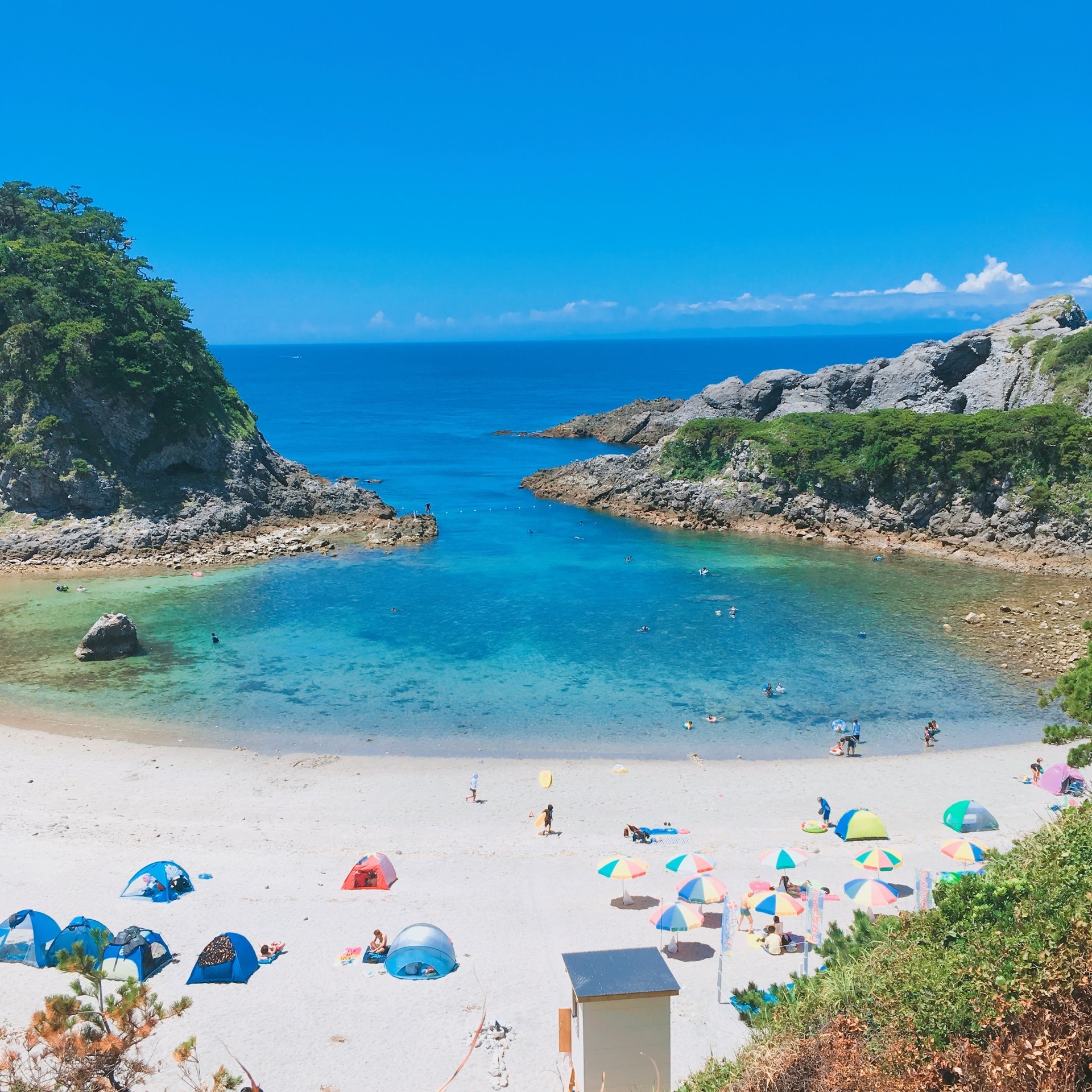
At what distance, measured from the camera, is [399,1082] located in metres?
13.7

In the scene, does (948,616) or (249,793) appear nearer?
(249,793)

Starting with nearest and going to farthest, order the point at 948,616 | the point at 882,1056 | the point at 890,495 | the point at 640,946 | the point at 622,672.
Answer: the point at 882,1056
the point at 640,946
the point at 622,672
the point at 948,616
the point at 890,495

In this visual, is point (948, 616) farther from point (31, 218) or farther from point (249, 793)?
point (31, 218)

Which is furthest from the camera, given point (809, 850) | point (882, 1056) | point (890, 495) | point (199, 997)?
point (890, 495)

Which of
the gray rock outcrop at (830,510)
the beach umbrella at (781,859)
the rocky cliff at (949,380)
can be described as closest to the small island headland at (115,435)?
the gray rock outcrop at (830,510)

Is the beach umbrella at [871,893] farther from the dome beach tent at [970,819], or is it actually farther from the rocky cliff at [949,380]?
the rocky cliff at [949,380]

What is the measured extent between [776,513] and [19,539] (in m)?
49.6

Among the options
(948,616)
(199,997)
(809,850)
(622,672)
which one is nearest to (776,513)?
(948,616)

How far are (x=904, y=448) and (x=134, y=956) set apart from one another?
174ft

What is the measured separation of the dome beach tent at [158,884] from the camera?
19.2m

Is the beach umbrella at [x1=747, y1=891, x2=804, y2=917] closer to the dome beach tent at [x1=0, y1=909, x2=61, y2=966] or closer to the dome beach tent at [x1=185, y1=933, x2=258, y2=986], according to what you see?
the dome beach tent at [x1=185, y1=933, x2=258, y2=986]

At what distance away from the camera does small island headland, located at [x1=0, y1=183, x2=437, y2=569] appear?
54.1 metres

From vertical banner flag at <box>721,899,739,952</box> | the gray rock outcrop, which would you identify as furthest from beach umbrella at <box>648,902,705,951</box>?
the gray rock outcrop

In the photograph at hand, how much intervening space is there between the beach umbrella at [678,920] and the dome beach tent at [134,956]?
9.67 metres
